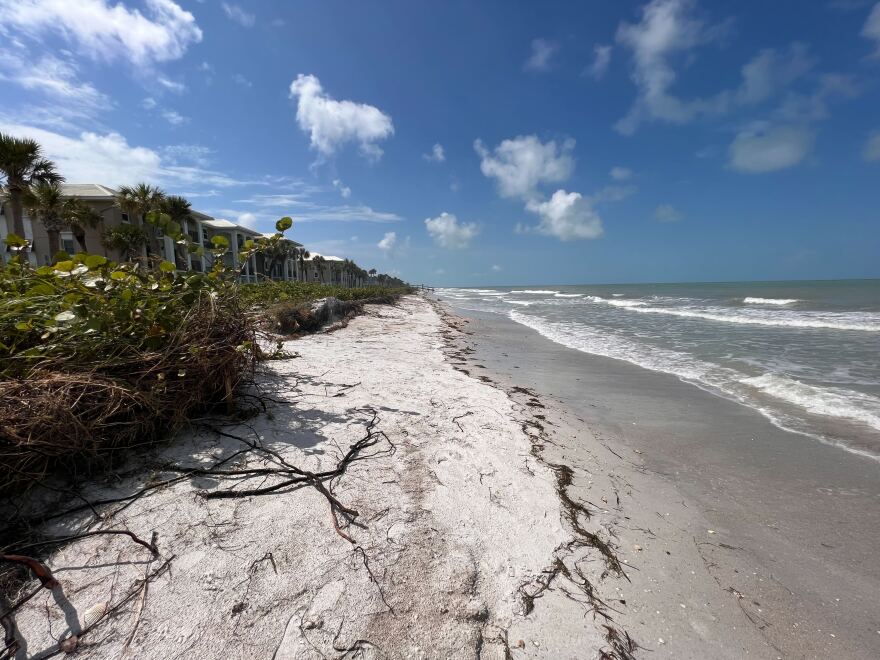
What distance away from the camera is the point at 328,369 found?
5.96 metres

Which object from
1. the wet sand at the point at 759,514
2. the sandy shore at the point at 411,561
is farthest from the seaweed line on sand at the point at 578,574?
the wet sand at the point at 759,514

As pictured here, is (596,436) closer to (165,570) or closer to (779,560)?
(779,560)

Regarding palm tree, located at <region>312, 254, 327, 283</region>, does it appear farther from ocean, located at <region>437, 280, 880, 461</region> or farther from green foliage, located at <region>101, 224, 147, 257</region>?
ocean, located at <region>437, 280, 880, 461</region>

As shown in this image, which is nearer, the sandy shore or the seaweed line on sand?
the sandy shore

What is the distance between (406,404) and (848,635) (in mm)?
4028

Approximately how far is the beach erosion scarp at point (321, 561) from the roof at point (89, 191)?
34.1 meters

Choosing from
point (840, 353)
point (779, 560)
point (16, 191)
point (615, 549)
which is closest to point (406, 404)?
point (615, 549)

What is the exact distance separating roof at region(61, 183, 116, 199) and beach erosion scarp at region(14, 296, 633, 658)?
34137 mm

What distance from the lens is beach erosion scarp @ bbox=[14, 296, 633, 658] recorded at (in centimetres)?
163

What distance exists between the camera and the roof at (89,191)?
86.1ft

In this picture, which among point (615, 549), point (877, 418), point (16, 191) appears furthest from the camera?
point (16, 191)

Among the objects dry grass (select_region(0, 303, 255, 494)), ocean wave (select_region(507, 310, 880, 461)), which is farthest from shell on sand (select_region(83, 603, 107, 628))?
ocean wave (select_region(507, 310, 880, 461))

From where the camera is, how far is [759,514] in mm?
3162

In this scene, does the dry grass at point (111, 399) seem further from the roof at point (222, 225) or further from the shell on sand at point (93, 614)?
the roof at point (222, 225)
